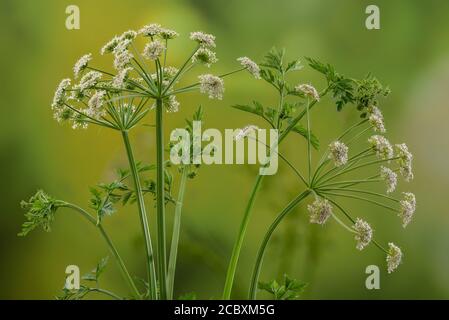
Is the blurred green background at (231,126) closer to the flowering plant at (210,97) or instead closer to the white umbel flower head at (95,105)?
the flowering plant at (210,97)

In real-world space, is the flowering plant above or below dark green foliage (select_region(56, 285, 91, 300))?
above

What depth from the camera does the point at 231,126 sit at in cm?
169

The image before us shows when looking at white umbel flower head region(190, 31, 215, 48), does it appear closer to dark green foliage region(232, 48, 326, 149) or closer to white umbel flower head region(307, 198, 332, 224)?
dark green foliage region(232, 48, 326, 149)

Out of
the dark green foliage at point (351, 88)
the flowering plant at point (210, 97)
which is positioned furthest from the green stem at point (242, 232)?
the dark green foliage at point (351, 88)

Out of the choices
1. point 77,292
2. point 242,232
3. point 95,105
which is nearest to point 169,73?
point 95,105

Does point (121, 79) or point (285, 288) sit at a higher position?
point (121, 79)

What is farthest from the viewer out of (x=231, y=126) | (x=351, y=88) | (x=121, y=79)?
(x=231, y=126)

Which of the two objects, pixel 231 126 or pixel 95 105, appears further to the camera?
pixel 231 126

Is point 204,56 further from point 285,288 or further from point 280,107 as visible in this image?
point 285,288

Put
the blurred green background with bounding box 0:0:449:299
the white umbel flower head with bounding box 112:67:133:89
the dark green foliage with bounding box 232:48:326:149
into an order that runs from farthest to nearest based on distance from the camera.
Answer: the blurred green background with bounding box 0:0:449:299 < the dark green foliage with bounding box 232:48:326:149 < the white umbel flower head with bounding box 112:67:133:89

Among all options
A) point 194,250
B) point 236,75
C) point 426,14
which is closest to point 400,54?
point 426,14

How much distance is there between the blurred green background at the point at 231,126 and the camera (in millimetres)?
1645

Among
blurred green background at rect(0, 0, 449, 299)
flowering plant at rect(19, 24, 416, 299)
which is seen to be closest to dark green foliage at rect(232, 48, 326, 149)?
flowering plant at rect(19, 24, 416, 299)

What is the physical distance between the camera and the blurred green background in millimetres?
→ 1645
